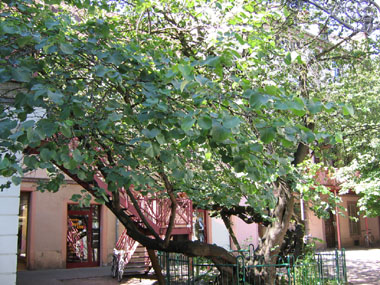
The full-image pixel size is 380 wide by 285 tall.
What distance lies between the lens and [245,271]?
9.11m

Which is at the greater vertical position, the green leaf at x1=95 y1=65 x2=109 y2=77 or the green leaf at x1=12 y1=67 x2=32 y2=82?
the green leaf at x1=95 y1=65 x2=109 y2=77

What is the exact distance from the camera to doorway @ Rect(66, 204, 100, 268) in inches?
665

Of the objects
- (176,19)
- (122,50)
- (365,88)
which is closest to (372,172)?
(365,88)

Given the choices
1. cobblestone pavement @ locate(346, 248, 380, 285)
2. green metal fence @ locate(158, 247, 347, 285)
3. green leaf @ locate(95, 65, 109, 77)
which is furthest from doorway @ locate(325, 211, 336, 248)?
green leaf @ locate(95, 65, 109, 77)

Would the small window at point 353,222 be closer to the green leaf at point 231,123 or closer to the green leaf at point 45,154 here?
the green leaf at point 231,123

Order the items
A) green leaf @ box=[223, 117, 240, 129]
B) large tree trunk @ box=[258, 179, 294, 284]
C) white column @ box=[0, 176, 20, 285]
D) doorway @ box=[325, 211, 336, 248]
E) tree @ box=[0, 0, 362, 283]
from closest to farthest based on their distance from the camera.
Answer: green leaf @ box=[223, 117, 240, 129]
tree @ box=[0, 0, 362, 283]
white column @ box=[0, 176, 20, 285]
large tree trunk @ box=[258, 179, 294, 284]
doorway @ box=[325, 211, 336, 248]

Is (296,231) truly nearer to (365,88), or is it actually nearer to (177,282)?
(177,282)

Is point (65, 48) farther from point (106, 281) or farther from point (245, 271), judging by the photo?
point (106, 281)

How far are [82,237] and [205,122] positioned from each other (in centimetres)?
1533

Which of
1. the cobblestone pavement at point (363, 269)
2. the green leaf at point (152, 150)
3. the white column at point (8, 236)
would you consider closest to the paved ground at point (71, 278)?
the white column at point (8, 236)

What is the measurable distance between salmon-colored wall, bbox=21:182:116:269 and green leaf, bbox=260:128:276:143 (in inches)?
539

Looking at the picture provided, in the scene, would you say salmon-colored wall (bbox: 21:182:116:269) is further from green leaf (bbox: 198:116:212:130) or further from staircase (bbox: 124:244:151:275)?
green leaf (bbox: 198:116:212:130)

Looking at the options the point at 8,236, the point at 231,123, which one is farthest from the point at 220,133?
the point at 8,236

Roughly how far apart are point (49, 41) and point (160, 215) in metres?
9.46
